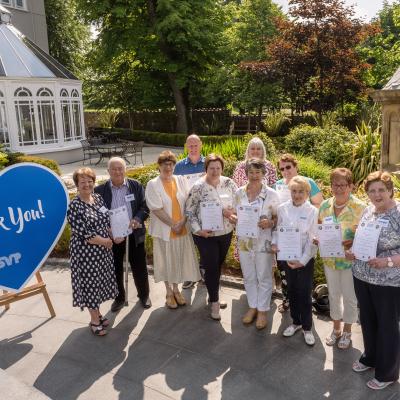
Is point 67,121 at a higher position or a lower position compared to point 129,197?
higher

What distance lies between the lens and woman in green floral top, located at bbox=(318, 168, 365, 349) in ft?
12.1

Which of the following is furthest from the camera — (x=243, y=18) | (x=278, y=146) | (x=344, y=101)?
(x=243, y=18)

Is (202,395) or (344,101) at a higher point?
(344,101)

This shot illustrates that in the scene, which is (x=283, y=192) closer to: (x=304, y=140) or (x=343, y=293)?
(x=343, y=293)

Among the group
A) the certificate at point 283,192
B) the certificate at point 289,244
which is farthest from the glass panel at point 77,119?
the certificate at point 289,244

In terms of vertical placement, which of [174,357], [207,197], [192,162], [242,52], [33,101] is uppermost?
[242,52]

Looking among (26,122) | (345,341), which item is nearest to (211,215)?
(345,341)

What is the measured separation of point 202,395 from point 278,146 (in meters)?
9.60

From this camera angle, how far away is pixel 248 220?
4219 mm

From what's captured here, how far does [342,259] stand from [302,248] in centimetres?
36

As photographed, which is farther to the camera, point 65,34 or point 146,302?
point 65,34

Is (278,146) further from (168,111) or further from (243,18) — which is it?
(168,111)

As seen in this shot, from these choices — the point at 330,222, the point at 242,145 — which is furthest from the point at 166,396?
the point at 242,145

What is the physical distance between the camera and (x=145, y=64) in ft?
79.8
